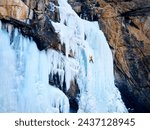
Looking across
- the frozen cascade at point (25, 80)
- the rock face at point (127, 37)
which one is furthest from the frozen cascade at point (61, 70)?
the rock face at point (127, 37)

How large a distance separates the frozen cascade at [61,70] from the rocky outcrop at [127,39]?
108mm

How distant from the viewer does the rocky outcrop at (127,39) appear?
6059 mm

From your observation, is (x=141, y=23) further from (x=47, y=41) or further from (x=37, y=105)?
(x=37, y=105)

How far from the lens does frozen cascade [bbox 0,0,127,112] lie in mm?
5008

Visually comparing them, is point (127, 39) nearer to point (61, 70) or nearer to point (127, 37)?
point (127, 37)

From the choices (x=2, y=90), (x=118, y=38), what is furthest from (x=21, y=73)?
(x=118, y=38)

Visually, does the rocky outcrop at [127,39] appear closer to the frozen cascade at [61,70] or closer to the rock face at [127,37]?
the rock face at [127,37]

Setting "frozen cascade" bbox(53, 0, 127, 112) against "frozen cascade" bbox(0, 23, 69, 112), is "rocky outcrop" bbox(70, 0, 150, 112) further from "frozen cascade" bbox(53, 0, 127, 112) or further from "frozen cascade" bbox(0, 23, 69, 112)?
"frozen cascade" bbox(0, 23, 69, 112)

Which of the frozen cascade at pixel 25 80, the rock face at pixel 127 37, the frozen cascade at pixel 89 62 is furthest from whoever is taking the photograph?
the rock face at pixel 127 37

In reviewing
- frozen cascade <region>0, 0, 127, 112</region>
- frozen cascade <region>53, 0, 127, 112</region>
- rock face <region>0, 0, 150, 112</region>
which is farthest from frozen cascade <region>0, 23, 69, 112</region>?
rock face <region>0, 0, 150, 112</region>

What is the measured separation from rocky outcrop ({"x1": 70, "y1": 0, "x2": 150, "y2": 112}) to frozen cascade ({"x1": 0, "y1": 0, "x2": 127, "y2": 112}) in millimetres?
108

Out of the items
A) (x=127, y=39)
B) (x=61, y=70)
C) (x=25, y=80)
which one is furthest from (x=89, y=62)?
(x=25, y=80)

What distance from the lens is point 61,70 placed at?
17.9 ft

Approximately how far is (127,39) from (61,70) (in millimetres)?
1119
